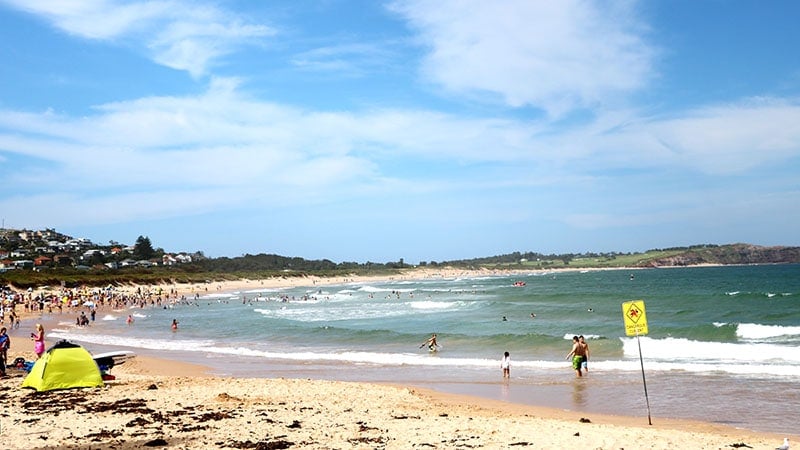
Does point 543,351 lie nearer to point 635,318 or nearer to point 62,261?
point 635,318

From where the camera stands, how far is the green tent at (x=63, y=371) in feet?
47.1

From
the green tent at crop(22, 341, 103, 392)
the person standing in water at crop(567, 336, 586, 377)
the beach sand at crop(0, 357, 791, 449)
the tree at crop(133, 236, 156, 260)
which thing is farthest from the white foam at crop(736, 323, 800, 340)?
the tree at crop(133, 236, 156, 260)

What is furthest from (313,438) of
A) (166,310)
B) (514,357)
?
(166,310)

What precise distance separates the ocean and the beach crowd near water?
4.62ft

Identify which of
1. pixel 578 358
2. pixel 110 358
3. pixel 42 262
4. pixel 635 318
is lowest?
pixel 578 358

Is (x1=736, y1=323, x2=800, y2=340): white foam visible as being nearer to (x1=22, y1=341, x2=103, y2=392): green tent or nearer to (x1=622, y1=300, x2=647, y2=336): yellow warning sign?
(x1=622, y1=300, x2=647, y2=336): yellow warning sign

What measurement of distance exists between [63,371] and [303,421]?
6946 mm

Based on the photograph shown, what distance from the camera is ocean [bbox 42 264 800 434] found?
49.2 feet

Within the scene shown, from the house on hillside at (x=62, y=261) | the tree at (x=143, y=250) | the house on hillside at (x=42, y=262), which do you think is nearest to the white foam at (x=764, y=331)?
the house on hillside at (x=42, y=262)

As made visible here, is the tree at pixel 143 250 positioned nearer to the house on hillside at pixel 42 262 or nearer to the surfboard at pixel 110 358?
the house on hillside at pixel 42 262

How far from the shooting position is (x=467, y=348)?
2661 cm

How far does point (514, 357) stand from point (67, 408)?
15515 mm

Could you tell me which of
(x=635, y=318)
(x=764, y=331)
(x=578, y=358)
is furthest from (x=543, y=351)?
(x=635, y=318)

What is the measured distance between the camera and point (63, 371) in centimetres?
1470
